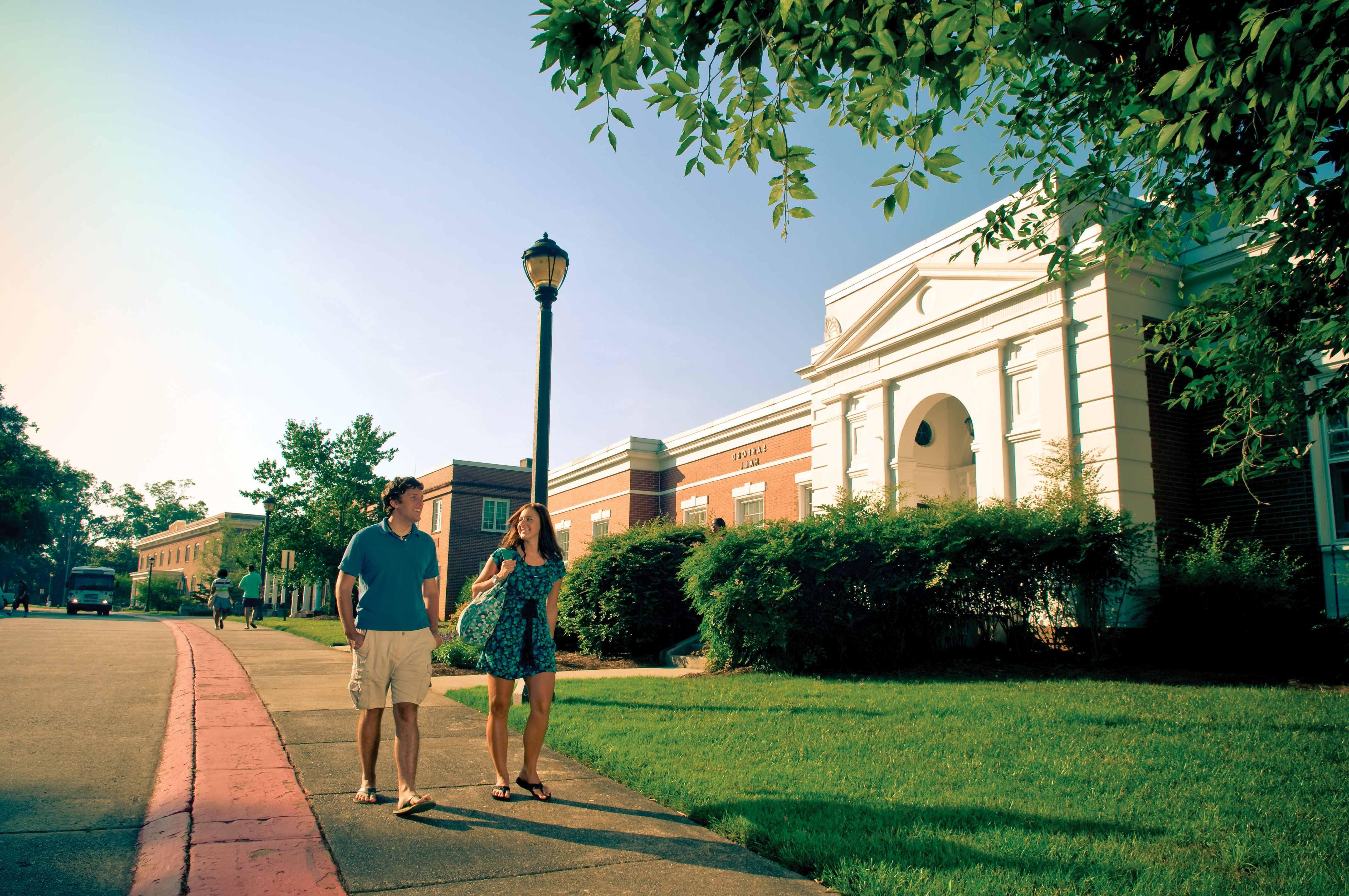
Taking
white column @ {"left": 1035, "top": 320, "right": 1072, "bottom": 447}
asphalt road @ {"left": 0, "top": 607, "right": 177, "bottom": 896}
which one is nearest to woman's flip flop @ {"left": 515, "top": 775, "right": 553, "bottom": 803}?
asphalt road @ {"left": 0, "top": 607, "right": 177, "bottom": 896}

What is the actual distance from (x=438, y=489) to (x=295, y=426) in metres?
6.92

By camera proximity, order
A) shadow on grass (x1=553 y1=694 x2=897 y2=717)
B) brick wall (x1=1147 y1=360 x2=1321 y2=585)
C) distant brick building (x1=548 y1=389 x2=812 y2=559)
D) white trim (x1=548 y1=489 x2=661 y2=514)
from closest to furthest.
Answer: shadow on grass (x1=553 y1=694 x2=897 y2=717) → brick wall (x1=1147 y1=360 x2=1321 y2=585) → distant brick building (x1=548 y1=389 x2=812 y2=559) → white trim (x1=548 y1=489 x2=661 y2=514)

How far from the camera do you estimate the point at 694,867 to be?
12.3 feet

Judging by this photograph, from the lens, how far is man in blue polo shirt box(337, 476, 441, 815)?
4.71 metres

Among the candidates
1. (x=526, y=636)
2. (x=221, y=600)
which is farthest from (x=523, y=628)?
(x=221, y=600)

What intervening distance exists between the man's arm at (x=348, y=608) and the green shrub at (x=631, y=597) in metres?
10.3

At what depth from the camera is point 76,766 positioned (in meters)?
5.55

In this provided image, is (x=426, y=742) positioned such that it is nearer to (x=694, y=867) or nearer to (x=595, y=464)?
(x=694, y=867)

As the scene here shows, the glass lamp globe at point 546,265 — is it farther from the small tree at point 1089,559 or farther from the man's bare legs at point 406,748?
the small tree at point 1089,559

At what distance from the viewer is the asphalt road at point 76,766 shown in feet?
12.0

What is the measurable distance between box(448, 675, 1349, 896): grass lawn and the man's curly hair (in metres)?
2.23

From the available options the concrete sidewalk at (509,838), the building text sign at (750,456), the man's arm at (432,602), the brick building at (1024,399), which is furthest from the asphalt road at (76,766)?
the building text sign at (750,456)

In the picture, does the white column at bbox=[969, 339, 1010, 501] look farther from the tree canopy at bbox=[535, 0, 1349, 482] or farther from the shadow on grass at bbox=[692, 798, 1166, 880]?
the shadow on grass at bbox=[692, 798, 1166, 880]

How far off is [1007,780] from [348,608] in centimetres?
398
